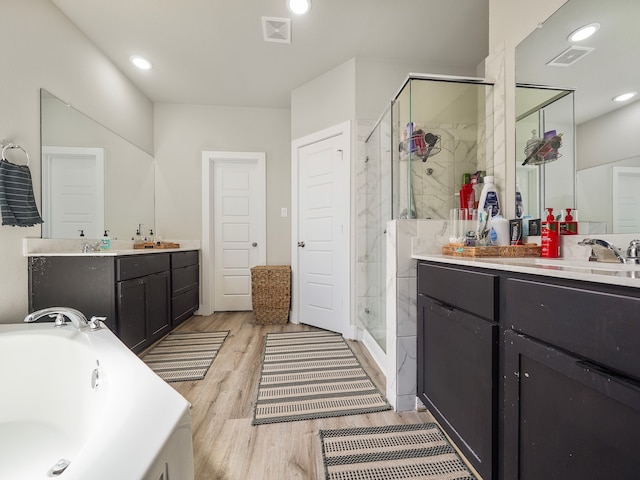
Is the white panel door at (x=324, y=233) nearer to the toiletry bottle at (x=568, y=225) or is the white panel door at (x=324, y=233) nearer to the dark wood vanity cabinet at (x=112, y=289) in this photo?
the dark wood vanity cabinet at (x=112, y=289)

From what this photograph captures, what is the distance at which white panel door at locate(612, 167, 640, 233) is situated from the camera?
0.97 m

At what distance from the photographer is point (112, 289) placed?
6.39ft

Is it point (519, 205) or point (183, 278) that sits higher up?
point (519, 205)

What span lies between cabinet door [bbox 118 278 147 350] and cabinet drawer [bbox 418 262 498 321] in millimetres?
1959

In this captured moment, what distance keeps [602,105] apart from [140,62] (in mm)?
3390

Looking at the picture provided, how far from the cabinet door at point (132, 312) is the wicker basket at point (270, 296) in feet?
3.61

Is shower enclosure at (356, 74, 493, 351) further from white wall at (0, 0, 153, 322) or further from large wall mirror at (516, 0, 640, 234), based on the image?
white wall at (0, 0, 153, 322)

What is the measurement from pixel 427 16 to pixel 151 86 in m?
2.80

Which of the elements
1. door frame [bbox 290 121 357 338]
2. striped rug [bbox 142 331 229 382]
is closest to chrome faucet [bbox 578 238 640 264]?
door frame [bbox 290 121 357 338]

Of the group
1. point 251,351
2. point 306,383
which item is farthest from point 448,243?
point 251,351

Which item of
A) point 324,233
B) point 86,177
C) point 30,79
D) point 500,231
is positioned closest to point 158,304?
point 86,177

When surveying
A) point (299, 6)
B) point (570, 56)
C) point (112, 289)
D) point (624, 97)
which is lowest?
point (112, 289)

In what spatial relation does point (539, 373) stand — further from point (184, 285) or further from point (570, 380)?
point (184, 285)

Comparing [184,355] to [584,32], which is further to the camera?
[184,355]
